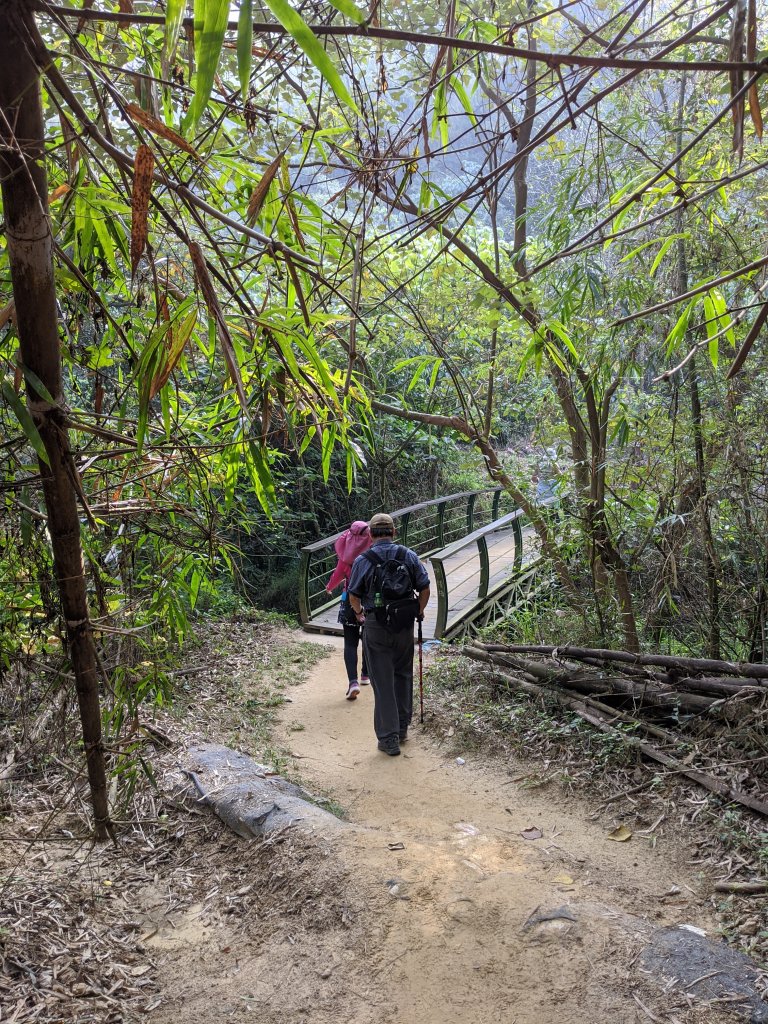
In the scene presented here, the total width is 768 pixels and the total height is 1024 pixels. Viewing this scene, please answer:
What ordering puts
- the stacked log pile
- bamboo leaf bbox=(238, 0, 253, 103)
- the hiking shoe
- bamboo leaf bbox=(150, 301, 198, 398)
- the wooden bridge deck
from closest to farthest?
bamboo leaf bbox=(238, 0, 253, 103), bamboo leaf bbox=(150, 301, 198, 398), the stacked log pile, the hiking shoe, the wooden bridge deck

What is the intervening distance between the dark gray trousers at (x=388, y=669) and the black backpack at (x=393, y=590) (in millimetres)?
80

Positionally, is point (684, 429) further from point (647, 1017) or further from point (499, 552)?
point (499, 552)

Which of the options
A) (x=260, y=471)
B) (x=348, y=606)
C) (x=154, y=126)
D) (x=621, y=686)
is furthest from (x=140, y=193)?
(x=348, y=606)

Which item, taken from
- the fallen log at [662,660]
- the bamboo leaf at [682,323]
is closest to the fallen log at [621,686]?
the fallen log at [662,660]

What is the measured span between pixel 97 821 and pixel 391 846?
176 centimetres

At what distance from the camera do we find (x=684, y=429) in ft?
16.0

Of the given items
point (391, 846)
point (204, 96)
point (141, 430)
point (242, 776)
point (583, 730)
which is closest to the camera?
point (204, 96)

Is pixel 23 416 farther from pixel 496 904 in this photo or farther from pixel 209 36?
pixel 496 904

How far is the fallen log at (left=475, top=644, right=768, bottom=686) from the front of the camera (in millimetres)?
4266

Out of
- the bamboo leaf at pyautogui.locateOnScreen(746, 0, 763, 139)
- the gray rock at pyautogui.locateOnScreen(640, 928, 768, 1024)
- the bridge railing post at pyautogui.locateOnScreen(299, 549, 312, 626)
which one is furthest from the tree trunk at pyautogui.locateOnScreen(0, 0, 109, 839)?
the bridge railing post at pyautogui.locateOnScreen(299, 549, 312, 626)

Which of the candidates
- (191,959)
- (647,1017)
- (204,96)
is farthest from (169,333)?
(647,1017)

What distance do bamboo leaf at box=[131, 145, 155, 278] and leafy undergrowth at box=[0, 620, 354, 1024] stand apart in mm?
1257

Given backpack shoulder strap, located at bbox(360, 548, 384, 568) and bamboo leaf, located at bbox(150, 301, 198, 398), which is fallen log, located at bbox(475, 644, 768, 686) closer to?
backpack shoulder strap, located at bbox(360, 548, 384, 568)

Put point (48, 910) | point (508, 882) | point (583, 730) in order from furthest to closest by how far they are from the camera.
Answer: point (583, 730) → point (508, 882) → point (48, 910)
